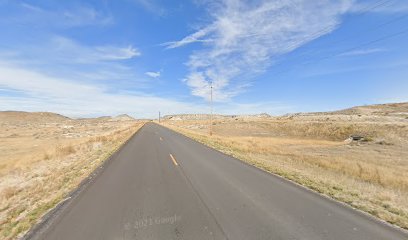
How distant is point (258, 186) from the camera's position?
970 centimetres

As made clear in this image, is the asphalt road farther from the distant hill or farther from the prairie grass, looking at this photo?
the distant hill

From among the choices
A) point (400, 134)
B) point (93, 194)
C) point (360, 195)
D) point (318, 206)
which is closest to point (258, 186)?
point (318, 206)

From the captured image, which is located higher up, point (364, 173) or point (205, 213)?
point (205, 213)

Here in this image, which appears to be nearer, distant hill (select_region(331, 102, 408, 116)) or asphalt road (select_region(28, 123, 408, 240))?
asphalt road (select_region(28, 123, 408, 240))

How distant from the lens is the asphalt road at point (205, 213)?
5.76 meters

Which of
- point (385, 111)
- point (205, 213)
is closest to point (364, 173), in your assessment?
point (205, 213)

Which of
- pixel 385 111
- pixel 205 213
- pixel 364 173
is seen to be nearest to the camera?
pixel 205 213

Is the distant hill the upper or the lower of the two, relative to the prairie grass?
upper

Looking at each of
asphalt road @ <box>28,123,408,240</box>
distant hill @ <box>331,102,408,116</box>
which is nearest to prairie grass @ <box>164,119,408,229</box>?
asphalt road @ <box>28,123,408,240</box>

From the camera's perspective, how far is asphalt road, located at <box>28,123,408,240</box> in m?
5.76

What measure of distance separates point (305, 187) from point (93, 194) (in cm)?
668

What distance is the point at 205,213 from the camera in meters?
6.94

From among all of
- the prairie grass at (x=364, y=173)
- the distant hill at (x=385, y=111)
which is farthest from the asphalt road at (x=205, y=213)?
the distant hill at (x=385, y=111)

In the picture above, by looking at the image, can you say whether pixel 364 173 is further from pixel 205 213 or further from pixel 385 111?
pixel 385 111
